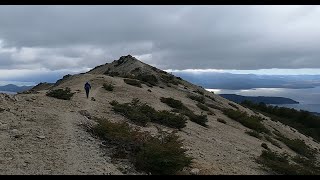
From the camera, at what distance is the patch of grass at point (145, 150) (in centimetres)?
1469

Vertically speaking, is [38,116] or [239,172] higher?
[38,116]

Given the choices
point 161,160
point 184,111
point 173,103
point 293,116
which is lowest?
point 293,116

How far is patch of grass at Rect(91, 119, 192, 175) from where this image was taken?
14.7 meters

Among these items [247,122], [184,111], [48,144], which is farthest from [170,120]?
[247,122]

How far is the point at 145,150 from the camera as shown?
1559 cm

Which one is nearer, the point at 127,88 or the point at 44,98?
the point at 44,98

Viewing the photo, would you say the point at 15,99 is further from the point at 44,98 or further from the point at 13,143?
the point at 13,143

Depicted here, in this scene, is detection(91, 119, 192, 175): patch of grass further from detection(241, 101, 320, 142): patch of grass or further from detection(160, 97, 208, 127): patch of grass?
detection(241, 101, 320, 142): patch of grass

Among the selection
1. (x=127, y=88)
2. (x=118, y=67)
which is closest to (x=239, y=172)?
(x=127, y=88)

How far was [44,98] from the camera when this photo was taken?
2800 centimetres

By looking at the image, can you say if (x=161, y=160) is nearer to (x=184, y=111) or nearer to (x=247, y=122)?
(x=184, y=111)
